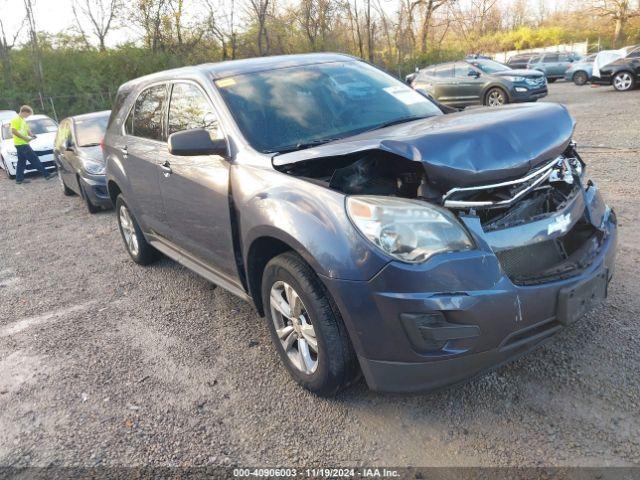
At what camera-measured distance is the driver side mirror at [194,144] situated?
10.3ft

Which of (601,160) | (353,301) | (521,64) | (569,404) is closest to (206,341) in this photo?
(353,301)

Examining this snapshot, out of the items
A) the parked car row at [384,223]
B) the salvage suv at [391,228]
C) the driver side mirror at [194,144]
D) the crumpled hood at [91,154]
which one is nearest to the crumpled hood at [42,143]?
the crumpled hood at [91,154]

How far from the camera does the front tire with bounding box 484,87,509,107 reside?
15852 millimetres

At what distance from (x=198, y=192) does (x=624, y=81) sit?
19.3 m

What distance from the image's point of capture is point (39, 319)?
4426mm

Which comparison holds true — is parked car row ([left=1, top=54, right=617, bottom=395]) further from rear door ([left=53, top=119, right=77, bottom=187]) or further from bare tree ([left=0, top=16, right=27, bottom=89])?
bare tree ([left=0, top=16, right=27, bottom=89])

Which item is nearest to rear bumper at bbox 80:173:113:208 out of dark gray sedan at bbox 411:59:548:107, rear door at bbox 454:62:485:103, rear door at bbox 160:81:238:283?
rear door at bbox 160:81:238:283

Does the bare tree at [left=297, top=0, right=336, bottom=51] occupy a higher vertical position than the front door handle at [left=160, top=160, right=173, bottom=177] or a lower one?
higher

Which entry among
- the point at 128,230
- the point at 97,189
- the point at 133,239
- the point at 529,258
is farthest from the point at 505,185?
the point at 97,189

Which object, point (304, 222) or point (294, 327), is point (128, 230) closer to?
point (294, 327)

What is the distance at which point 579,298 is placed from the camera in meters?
2.45

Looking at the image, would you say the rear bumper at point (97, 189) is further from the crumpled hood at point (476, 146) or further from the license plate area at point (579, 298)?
the license plate area at point (579, 298)

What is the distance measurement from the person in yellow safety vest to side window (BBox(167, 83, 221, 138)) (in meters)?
9.57

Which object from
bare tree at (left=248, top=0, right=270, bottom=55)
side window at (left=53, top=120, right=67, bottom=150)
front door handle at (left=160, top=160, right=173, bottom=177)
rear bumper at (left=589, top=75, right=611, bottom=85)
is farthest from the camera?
bare tree at (left=248, top=0, right=270, bottom=55)
